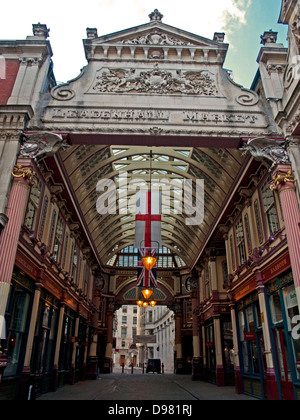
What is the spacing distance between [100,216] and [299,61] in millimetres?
16800

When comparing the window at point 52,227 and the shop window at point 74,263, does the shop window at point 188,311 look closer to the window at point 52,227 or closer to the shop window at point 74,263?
the shop window at point 74,263

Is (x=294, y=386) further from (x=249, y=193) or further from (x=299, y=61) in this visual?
(x=299, y=61)

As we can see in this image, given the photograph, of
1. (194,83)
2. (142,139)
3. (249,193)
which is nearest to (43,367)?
(142,139)

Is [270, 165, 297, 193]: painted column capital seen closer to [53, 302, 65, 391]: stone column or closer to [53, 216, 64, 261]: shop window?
[53, 216, 64, 261]: shop window

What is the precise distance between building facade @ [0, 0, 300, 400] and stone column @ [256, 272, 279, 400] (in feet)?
0.19

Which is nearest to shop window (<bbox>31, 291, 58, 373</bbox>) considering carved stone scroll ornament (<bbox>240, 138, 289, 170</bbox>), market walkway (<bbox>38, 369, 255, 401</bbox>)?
market walkway (<bbox>38, 369, 255, 401</bbox>)

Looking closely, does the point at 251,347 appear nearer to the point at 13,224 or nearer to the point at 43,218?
the point at 43,218

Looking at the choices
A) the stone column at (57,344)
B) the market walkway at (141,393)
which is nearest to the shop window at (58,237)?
the stone column at (57,344)

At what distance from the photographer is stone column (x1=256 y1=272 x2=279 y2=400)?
36.8 feet

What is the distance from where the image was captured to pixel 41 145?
11.3 metres

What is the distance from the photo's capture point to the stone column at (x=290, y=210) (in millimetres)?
9577

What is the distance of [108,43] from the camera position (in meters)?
14.2

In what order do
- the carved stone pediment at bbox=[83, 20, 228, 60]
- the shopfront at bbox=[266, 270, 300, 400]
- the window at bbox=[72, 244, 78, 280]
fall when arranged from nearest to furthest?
the shopfront at bbox=[266, 270, 300, 400] → the carved stone pediment at bbox=[83, 20, 228, 60] → the window at bbox=[72, 244, 78, 280]

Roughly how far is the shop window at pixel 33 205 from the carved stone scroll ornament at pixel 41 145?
65.7 inches
